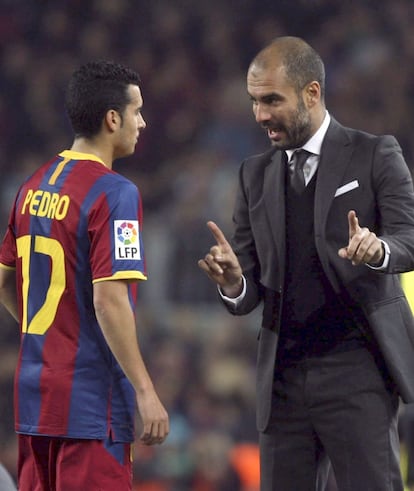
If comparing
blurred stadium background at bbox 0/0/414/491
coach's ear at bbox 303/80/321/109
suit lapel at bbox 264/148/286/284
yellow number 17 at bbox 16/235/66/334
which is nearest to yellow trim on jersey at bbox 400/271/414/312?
suit lapel at bbox 264/148/286/284

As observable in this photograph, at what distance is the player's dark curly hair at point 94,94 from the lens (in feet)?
10.1

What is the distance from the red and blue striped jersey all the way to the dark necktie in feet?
1.38

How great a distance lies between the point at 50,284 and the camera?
118 inches

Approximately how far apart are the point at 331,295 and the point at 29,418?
0.86 metres

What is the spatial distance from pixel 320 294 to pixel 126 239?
522 millimetres

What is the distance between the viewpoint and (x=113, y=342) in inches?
114

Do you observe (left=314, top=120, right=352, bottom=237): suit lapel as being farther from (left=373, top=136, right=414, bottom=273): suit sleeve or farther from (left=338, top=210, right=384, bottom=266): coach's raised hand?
(left=338, top=210, right=384, bottom=266): coach's raised hand

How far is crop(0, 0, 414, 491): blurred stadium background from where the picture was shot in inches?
245

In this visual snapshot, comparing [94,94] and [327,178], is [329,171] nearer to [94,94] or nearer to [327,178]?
[327,178]

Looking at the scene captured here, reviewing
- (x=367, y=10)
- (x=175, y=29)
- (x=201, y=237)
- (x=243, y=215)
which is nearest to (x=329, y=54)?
(x=367, y=10)

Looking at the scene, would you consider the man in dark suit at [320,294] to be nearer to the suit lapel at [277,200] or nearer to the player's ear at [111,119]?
the suit lapel at [277,200]

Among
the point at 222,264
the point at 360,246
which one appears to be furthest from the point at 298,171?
the point at 360,246

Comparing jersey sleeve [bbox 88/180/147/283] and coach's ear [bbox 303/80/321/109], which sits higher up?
coach's ear [bbox 303/80/321/109]

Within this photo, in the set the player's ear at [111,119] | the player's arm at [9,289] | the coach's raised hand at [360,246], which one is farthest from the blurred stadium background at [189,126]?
the coach's raised hand at [360,246]
